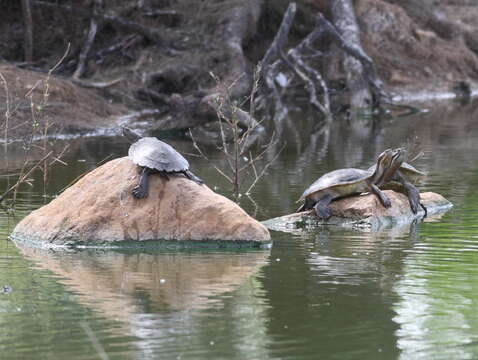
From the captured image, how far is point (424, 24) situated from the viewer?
36.7m

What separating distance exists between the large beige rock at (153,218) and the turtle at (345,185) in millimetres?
1645

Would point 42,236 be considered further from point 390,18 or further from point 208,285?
point 390,18

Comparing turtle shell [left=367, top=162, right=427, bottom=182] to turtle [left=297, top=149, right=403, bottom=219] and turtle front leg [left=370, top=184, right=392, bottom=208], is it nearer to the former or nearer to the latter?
turtle [left=297, top=149, right=403, bottom=219]

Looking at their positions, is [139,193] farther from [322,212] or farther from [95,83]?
[95,83]

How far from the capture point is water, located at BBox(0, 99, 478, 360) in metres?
7.23

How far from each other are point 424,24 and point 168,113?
1307 cm

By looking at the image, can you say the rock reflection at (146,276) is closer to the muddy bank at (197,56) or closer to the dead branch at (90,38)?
the muddy bank at (197,56)

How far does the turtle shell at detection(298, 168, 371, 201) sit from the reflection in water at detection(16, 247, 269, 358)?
2015mm

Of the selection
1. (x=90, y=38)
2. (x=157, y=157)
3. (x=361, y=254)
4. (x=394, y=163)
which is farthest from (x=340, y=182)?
(x=90, y=38)

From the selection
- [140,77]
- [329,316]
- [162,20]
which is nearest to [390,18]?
[162,20]

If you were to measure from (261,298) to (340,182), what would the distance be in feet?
12.9

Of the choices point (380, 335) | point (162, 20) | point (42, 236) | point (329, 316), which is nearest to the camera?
point (380, 335)

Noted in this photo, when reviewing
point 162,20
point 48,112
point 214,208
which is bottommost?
point 214,208

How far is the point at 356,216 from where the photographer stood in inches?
485
